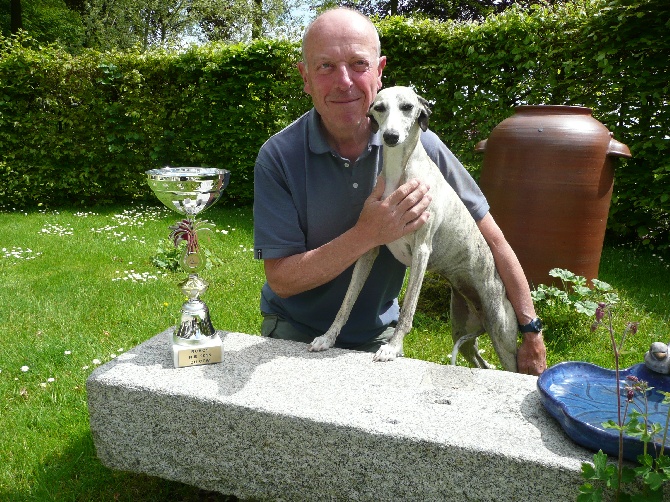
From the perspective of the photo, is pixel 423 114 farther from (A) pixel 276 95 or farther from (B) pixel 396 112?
(A) pixel 276 95

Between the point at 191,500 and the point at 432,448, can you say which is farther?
the point at 191,500

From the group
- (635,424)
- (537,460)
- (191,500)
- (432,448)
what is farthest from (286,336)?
(635,424)

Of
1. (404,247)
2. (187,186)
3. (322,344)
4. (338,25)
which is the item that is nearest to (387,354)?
(322,344)

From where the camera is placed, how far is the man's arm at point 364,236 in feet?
6.59

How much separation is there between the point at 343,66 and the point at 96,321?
130 inches

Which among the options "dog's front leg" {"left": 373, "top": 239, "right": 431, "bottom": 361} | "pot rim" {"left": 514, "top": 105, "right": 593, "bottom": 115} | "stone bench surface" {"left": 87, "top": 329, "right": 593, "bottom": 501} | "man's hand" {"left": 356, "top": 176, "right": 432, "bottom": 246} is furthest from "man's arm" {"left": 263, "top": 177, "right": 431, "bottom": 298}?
"pot rim" {"left": 514, "top": 105, "right": 593, "bottom": 115}

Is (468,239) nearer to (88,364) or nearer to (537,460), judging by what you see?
(537,460)

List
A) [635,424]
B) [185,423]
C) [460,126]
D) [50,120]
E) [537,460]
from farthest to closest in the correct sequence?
1. [50,120]
2. [460,126]
3. [185,423]
4. [537,460]
5. [635,424]

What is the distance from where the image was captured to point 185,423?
6.55 feet

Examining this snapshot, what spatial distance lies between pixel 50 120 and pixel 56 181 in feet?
3.48

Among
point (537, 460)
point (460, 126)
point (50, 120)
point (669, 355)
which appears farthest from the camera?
point (50, 120)

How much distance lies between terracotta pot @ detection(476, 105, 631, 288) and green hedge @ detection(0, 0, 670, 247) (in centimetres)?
227

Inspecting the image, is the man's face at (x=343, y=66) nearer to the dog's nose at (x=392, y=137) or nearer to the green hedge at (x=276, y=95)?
the dog's nose at (x=392, y=137)

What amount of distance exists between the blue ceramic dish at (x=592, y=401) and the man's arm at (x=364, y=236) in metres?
0.72
